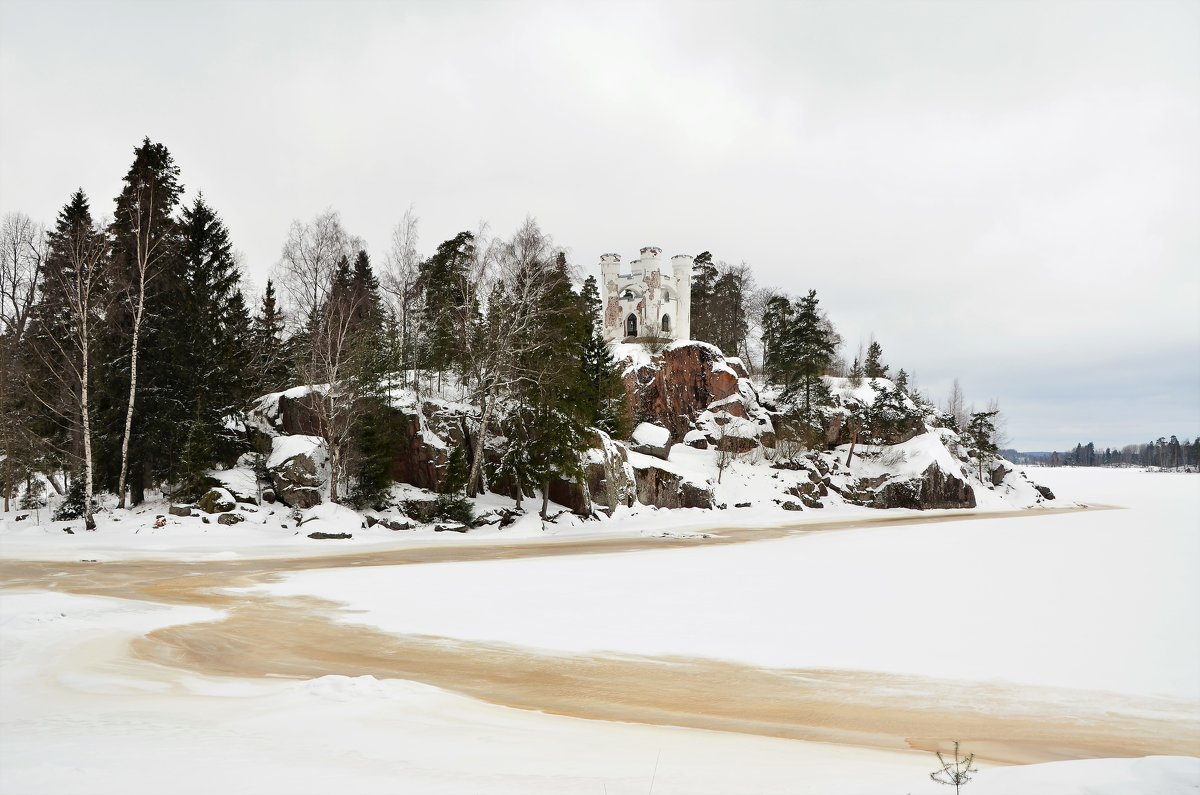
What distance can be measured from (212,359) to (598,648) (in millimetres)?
27365

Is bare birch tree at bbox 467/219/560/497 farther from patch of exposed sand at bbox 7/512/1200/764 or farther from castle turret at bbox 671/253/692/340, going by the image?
castle turret at bbox 671/253/692/340

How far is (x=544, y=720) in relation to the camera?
6852mm

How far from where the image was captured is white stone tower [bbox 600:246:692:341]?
6053cm

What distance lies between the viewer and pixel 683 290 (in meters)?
61.2

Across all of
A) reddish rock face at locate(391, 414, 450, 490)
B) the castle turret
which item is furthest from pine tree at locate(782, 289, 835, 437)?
reddish rock face at locate(391, 414, 450, 490)

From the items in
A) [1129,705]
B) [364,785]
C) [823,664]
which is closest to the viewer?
[364,785]

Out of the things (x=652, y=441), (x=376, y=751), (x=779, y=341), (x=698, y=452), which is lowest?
(x=376, y=751)

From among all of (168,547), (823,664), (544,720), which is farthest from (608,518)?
(544,720)

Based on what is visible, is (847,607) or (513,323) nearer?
(847,607)

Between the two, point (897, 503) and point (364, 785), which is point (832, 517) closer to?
point (897, 503)

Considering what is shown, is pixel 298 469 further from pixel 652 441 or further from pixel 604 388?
pixel 652 441

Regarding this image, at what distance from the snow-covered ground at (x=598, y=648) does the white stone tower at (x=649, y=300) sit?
40.9m

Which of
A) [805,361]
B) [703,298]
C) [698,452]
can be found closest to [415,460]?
[698,452]

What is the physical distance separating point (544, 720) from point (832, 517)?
38.4 meters
